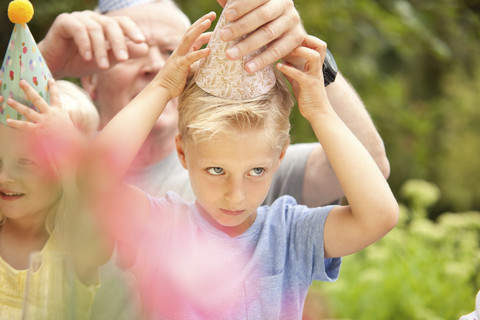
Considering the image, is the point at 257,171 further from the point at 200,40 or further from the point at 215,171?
the point at 200,40

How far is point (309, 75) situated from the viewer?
0.95m

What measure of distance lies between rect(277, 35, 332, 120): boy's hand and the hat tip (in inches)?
16.0

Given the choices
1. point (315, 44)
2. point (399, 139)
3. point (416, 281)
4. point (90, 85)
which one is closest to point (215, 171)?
point (315, 44)

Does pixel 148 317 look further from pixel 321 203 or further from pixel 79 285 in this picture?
pixel 321 203

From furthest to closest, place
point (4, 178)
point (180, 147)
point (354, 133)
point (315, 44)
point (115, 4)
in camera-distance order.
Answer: point (115, 4) → point (354, 133) → point (180, 147) → point (315, 44) → point (4, 178)

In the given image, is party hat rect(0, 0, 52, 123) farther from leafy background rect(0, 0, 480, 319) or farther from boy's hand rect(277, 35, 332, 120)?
leafy background rect(0, 0, 480, 319)

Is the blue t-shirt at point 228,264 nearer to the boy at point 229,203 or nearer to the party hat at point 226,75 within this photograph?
the boy at point 229,203

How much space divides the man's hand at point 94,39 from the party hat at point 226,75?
0.27 metres

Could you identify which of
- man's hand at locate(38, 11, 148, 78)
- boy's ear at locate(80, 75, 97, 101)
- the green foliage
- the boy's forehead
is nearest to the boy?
the boy's forehead

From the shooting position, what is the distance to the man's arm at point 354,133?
113 centimetres

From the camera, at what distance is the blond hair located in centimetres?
94

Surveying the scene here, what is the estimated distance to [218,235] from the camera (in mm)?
1048

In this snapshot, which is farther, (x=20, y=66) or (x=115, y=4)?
(x=115, y=4)

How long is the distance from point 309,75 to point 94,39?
0.47 m
